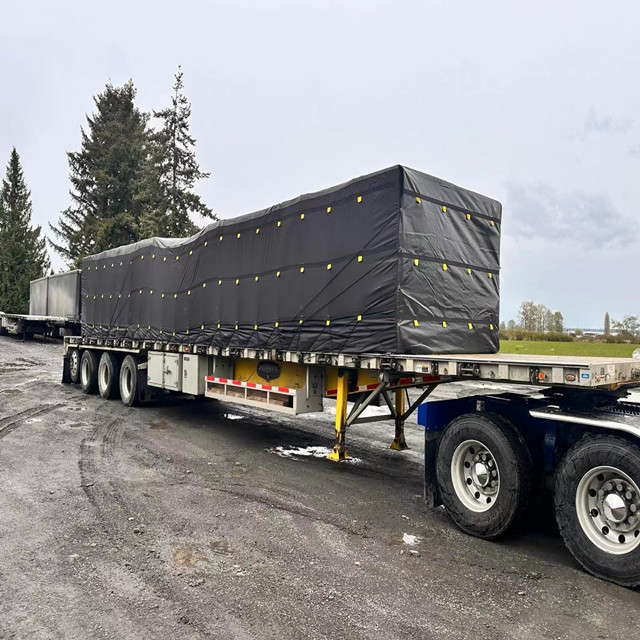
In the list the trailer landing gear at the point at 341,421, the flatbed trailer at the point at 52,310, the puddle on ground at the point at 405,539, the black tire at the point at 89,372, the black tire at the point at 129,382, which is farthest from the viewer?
the flatbed trailer at the point at 52,310

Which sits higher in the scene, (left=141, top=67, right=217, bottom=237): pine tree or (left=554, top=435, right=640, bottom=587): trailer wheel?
(left=141, top=67, right=217, bottom=237): pine tree

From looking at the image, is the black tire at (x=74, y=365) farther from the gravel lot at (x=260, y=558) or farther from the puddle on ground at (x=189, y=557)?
the puddle on ground at (x=189, y=557)

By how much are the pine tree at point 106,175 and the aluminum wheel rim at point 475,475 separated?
3662 cm

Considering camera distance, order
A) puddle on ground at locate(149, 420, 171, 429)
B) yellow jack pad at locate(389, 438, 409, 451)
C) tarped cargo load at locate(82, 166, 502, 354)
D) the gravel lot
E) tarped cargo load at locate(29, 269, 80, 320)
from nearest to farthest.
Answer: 1. the gravel lot
2. tarped cargo load at locate(82, 166, 502, 354)
3. yellow jack pad at locate(389, 438, 409, 451)
4. puddle on ground at locate(149, 420, 171, 429)
5. tarped cargo load at locate(29, 269, 80, 320)

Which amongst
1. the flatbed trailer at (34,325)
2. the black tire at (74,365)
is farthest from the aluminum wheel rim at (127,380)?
the flatbed trailer at (34,325)

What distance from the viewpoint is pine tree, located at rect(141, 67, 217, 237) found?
107 feet

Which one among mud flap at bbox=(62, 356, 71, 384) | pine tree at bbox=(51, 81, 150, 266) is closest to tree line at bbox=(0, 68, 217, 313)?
pine tree at bbox=(51, 81, 150, 266)

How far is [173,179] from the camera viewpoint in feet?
114

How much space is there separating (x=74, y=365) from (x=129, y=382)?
4.09 m

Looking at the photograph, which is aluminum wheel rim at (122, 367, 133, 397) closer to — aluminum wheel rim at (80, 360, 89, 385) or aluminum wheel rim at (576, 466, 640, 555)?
aluminum wheel rim at (80, 360, 89, 385)

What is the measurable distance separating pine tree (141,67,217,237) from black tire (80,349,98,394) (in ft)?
65.3

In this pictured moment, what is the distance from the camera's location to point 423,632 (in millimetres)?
3154

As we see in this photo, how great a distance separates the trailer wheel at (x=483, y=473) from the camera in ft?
14.4

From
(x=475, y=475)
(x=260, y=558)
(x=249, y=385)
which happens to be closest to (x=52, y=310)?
(x=249, y=385)
